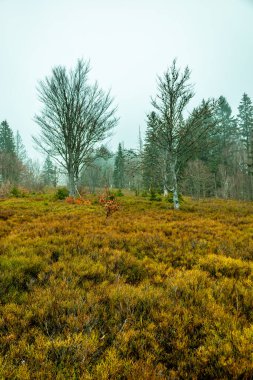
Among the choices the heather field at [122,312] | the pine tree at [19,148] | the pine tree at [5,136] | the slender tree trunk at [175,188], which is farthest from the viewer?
the pine tree at [19,148]

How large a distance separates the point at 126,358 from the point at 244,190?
35055mm

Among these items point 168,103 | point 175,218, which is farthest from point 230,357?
point 168,103

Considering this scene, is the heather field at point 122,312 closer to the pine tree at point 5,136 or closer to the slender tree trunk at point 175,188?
the slender tree trunk at point 175,188

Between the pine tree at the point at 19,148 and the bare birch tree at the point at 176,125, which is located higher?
the pine tree at the point at 19,148

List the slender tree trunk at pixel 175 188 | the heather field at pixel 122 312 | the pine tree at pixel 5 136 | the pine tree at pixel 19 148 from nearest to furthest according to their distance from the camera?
the heather field at pixel 122 312 → the slender tree trunk at pixel 175 188 → the pine tree at pixel 5 136 → the pine tree at pixel 19 148

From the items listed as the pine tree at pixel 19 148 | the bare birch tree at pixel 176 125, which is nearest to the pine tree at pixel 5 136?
the pine tree at pixel 19 148

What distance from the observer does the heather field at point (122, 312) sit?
2.20 meters

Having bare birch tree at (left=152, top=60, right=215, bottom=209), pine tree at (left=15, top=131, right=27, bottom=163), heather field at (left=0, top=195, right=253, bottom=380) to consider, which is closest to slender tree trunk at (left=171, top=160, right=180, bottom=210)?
bare birch tree at (left=152, top=60, right=215, bottom=209)

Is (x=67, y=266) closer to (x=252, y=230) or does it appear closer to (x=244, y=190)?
(x=252, y=230)

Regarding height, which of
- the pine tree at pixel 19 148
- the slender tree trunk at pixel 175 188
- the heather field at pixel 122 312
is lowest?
the heather field at pixel 122 312

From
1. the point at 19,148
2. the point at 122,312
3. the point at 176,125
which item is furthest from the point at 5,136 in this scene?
→ the point at 122,312

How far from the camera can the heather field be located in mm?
2195

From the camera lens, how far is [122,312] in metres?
2.99

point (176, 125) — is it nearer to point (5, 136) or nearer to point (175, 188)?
point (175, 188)
